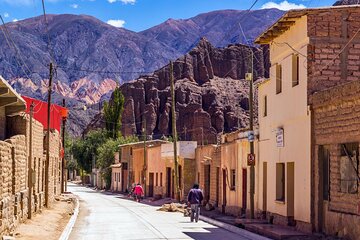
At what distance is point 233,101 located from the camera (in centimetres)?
14000

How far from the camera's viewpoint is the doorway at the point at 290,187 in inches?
1031

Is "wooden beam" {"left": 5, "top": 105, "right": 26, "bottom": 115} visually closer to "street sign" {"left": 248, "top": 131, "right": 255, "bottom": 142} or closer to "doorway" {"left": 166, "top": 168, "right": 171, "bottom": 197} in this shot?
"street sign" {"left": 248, "top": 131, "right": 255, "bottom": 142}

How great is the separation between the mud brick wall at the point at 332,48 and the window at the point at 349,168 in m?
3.72

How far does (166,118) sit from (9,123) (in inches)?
4466

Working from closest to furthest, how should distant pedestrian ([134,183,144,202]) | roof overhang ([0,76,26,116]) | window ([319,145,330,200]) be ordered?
roof overhang ([0,76,26,116]) < window ([319,145,330,200]) < distant pedestrian ([134,183,144,202])

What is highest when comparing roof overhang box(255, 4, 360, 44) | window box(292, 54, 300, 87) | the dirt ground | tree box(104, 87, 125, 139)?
tree box(104, 87, 125, 139)

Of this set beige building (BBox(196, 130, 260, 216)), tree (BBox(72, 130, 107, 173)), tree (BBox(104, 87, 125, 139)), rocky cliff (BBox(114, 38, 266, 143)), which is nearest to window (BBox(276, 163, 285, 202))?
beige building (BBox(196, 130, 260, 216))

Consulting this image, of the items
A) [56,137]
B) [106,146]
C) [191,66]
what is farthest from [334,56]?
[191,66]

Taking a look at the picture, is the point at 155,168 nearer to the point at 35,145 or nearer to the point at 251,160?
the point at 35,145

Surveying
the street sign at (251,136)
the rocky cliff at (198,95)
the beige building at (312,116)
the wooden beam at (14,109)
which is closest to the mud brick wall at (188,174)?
the street sign at (251,136)

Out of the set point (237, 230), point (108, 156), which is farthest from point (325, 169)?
point (108, 156)

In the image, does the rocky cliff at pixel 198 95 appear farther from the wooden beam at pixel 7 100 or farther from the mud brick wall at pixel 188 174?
the wooden beam at pixel 7 100

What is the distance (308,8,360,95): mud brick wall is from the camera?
77.5 feet

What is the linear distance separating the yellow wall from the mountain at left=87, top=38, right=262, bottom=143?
99.0 metres
